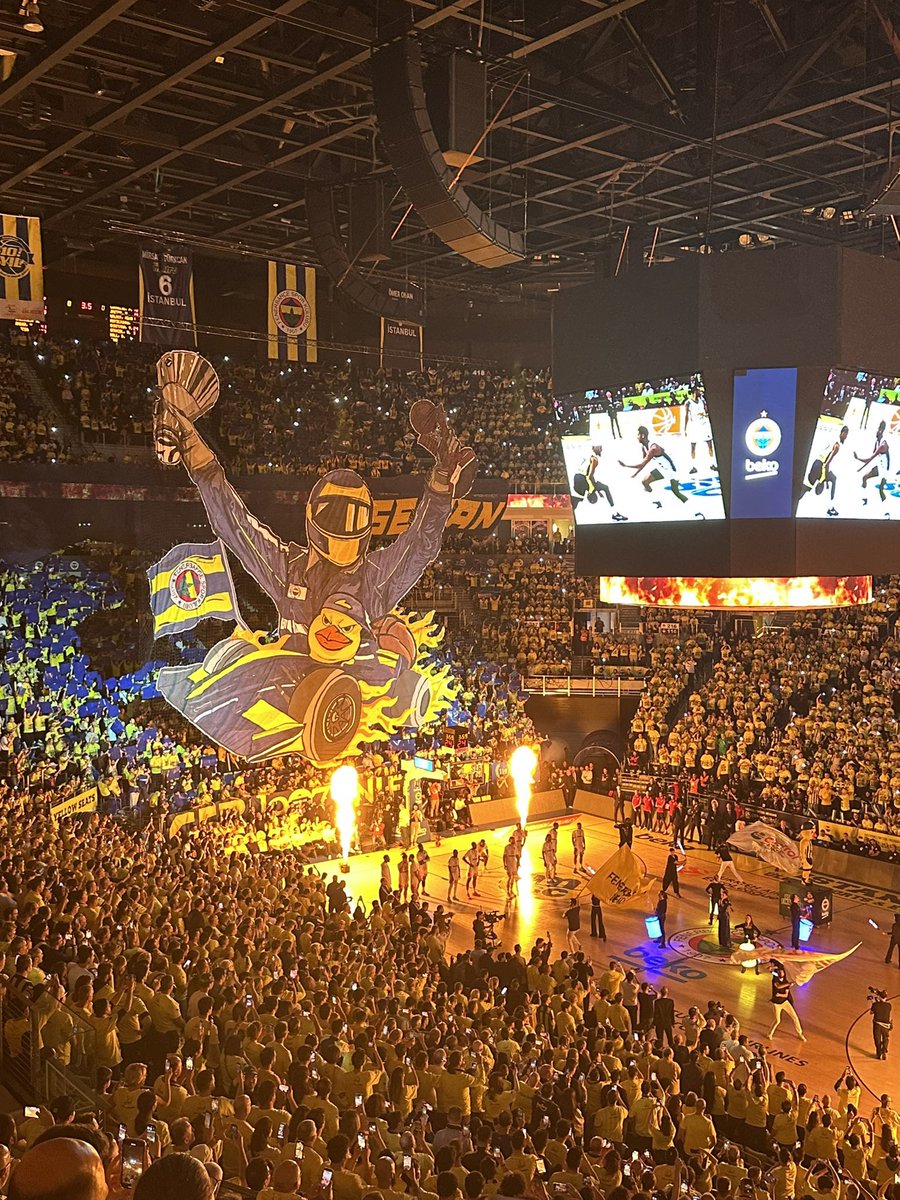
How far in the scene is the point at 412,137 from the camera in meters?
12.4

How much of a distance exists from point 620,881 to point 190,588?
9.58 meters

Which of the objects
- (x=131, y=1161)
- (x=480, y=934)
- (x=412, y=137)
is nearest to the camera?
(x=131, y=1161)

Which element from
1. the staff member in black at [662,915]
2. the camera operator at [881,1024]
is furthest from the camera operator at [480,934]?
the camera operator at [881,1024]

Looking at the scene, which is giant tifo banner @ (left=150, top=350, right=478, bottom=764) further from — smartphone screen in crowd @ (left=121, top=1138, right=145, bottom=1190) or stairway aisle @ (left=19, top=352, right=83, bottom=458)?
smartphone screen in crowd @ (left=121, top=1138, right=145, bottom=1190)

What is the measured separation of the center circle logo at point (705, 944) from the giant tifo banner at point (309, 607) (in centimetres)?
835

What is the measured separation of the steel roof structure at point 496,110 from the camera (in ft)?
48.9

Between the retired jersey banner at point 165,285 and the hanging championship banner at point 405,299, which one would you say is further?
the hanging championship banner at point 405,299

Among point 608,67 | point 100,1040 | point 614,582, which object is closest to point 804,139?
point 608,67

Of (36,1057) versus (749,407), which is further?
(749,407)

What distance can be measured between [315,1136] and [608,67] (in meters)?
16.5

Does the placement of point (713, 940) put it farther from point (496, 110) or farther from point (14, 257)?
point (14, 257)

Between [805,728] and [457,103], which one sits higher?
[457,103]

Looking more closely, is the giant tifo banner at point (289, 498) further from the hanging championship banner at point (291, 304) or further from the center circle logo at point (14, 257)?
the center circle logo at point (14, 257)

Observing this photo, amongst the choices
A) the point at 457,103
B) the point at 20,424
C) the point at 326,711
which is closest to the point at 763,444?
the point at 457,103
